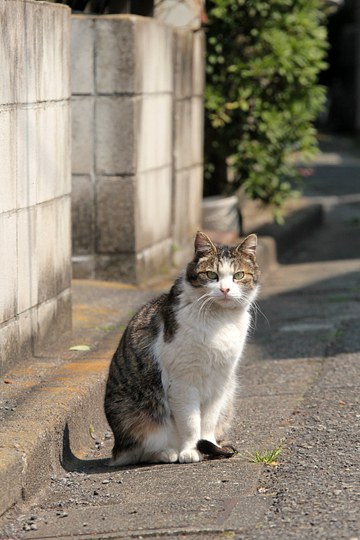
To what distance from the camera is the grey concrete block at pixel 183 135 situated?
382 inches

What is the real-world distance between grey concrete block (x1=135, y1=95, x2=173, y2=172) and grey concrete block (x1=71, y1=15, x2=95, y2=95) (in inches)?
19.6

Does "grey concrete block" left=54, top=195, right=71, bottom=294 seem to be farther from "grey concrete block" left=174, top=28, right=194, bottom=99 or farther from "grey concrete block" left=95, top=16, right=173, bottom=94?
"grey concrete block" left=174, top=28, right=194, bottom=99

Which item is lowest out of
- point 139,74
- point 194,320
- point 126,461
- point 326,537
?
point 126,461

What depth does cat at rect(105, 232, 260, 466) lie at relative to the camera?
4.98 meters

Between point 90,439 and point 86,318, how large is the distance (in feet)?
5.67

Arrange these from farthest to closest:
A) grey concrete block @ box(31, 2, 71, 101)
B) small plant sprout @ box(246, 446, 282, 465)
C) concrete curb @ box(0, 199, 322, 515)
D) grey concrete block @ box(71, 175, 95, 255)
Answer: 1. grey concrete block @ box(71, 175, 95, 255)
2. grey concrete block @ box(31, 2, 71, 101)
3. small plant sprout @ box(246, 446, 282, 465)
4. concrete curb @ box(0, 199, 322, 515)

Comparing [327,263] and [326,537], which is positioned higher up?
[326,537]

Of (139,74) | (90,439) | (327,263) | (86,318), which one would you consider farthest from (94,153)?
(327,263)

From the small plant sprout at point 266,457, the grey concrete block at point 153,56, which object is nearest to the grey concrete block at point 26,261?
the small plant sprout at point 266,457

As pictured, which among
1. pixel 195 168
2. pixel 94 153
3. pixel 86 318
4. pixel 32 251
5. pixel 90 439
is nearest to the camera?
pixel 90 439

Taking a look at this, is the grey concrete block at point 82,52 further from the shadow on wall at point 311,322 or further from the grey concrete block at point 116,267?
the shadow on wall at point 311,322

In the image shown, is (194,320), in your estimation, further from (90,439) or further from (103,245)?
(103,245)

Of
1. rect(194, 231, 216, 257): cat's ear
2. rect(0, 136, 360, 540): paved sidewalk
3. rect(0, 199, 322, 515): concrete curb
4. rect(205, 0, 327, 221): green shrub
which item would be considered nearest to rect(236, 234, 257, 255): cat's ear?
rect(194, 231, 216, 257): cat's ear

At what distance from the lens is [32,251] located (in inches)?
232
